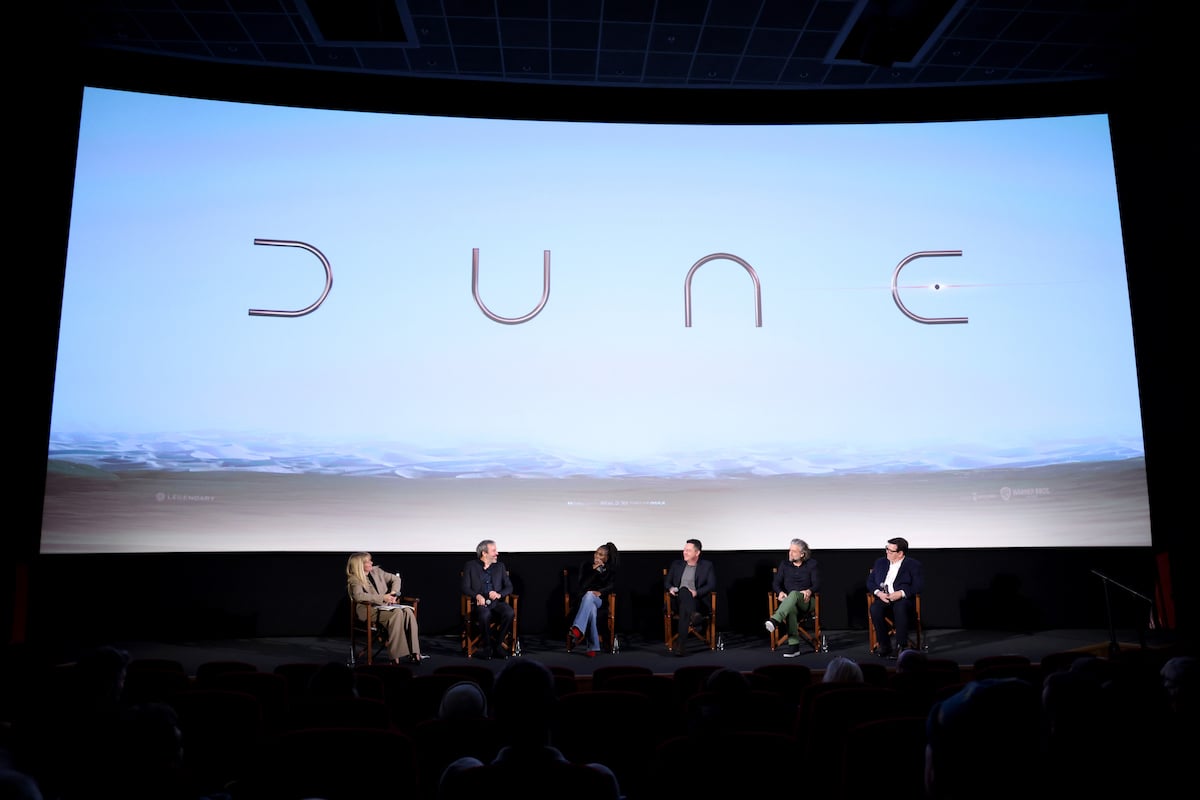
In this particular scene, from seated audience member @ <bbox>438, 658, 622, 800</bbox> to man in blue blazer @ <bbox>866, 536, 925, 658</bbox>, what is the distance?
574 cm

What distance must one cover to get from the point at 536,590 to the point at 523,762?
6.49 m

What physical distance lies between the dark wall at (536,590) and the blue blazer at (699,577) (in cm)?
56

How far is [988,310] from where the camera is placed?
8117mm

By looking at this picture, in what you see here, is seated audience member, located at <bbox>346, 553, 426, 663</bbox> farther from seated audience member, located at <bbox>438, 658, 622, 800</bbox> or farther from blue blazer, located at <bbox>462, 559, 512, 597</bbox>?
seated audience member, located at <bbox>438, 658, 622, 800</bbox>

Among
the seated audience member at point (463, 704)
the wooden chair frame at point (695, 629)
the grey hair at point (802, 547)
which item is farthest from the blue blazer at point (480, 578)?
the seated audience member at point (463, 704)

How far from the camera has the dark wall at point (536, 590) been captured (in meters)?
7.51

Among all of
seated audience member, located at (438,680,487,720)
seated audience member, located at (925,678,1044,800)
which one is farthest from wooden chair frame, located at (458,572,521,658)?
seated audience member, located at (925,678,1044,800)

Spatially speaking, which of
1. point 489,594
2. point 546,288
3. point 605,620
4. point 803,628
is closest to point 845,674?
point 489,594

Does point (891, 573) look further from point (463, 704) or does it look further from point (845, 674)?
point (463, 704)

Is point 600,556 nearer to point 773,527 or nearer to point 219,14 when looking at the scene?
point 773,527

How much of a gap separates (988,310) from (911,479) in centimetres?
177

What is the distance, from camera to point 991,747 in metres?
1.41

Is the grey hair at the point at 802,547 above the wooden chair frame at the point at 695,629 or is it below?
above

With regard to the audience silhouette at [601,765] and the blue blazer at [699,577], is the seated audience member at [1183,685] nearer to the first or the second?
the audience silhouette at [601,765]
